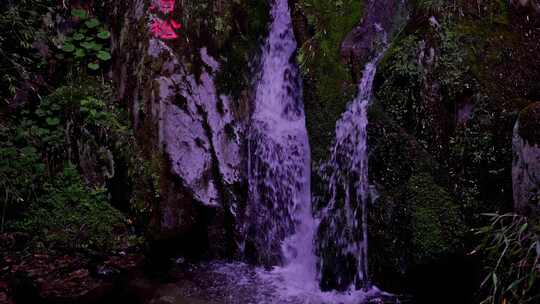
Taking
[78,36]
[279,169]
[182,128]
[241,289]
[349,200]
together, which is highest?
[78,36]

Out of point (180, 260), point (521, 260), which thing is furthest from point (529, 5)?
point (180, 260)

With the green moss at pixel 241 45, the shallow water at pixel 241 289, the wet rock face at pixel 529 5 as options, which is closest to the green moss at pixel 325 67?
the green moss at pixel 241 45

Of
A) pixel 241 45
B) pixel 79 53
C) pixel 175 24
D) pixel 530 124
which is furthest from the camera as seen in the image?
pixel 241 45

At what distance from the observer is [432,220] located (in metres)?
4.14

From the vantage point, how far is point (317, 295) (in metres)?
4.65

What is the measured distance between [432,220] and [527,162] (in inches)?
40.4

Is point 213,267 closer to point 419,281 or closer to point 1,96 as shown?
point 419,281

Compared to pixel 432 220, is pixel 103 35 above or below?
above

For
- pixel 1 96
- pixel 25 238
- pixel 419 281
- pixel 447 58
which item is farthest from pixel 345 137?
pixel 1 96

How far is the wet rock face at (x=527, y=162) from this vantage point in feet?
11.1

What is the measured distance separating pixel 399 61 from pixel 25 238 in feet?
15.4

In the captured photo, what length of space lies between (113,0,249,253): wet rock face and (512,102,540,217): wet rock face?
3.26 metres

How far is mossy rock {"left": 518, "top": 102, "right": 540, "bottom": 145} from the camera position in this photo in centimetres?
341

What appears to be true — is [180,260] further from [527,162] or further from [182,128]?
[527,162]
